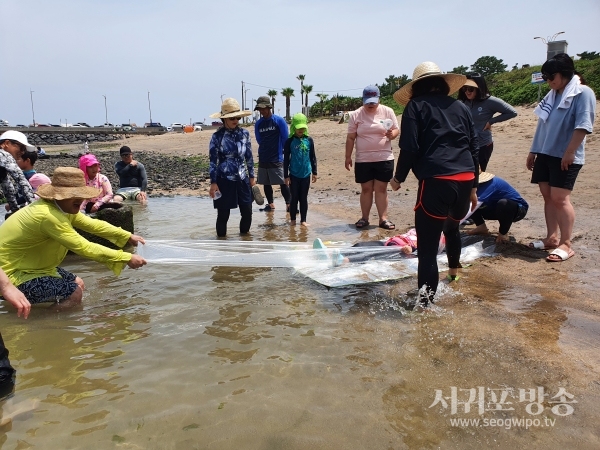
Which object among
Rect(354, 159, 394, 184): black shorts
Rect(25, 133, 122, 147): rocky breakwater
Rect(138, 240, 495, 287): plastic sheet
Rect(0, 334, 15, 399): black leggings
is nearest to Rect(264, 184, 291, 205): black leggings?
Rect(354, 159, 394, 184): black shorts

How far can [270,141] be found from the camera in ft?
24.6

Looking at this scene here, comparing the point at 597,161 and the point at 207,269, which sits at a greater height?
the point at 597,161

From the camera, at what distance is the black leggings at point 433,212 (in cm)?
333

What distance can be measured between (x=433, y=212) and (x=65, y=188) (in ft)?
9.13

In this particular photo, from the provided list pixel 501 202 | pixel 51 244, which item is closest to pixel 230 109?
pixel 51 244

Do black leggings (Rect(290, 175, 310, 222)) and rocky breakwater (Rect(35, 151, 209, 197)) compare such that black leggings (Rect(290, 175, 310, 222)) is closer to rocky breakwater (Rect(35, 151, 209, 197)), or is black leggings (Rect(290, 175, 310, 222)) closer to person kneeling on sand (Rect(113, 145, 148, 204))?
person kneeling on sand (Rect(113, 145, 148, 204))

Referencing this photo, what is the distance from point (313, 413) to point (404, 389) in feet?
1.73

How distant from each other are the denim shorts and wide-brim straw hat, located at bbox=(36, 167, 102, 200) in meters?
0.72

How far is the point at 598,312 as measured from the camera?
10.7 ft

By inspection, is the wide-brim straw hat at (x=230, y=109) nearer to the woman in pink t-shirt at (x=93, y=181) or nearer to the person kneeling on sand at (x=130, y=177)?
the woman in pink t-shirt at (x=93, y=181)

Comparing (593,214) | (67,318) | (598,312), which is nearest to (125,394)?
(67,318)

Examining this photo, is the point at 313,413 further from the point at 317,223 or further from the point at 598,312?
the point at 317,223

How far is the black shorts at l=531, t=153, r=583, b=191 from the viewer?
446cm

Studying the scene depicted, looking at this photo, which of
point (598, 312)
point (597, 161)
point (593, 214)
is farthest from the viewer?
point (597, 161)
